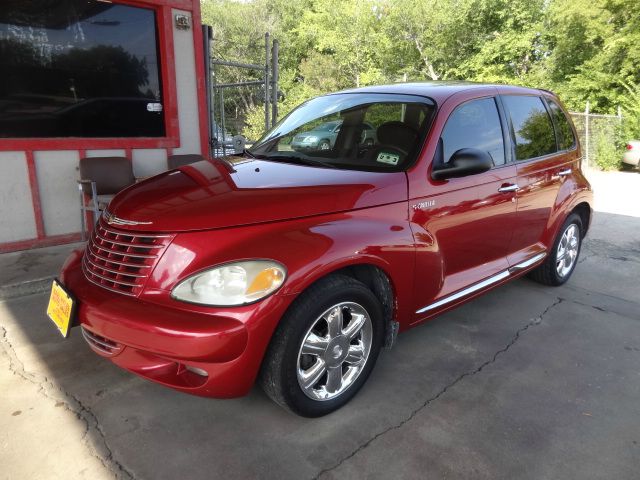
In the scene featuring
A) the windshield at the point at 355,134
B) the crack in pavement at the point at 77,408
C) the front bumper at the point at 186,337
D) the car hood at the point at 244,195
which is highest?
the windshield at the point at 355,134

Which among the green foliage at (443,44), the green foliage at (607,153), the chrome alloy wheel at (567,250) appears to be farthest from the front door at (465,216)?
the green foliage at (443,44)

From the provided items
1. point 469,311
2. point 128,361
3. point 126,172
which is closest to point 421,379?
point 469,311

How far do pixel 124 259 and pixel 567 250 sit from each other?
384cm

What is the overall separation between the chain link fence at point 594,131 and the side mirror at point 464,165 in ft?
40.6

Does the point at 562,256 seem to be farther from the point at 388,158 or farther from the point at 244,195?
the point at 244,195

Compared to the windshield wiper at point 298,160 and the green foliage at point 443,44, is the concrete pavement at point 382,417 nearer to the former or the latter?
the windshield wiper at point 298,160

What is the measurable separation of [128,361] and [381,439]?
1.23 metres

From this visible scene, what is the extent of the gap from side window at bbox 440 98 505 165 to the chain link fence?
461 inches

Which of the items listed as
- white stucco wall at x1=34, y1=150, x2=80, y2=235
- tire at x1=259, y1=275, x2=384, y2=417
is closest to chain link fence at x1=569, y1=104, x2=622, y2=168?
white stucco wall at x1=34, y1=150, x2=80, y2=235

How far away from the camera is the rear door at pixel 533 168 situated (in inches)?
134

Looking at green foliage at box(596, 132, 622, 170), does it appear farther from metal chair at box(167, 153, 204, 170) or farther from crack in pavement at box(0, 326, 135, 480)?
crack in pavement at box(0, 326, 135, 480)

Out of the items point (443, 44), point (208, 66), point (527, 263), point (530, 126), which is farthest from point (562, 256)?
point (443, 44)

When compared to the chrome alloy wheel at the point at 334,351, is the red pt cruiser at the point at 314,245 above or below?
above

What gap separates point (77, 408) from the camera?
242cm
